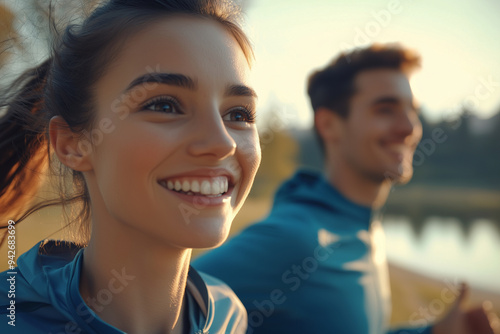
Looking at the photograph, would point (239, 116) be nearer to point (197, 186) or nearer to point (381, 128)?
point (197, 186)

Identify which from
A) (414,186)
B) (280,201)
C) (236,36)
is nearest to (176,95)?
(236,36)

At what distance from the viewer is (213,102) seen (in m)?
0.88

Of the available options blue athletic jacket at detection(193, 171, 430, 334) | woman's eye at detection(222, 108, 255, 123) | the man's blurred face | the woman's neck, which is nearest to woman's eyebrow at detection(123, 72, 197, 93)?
woman's eye at detection(222, 108, 255, 123)

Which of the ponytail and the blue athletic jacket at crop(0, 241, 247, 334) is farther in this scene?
the ponytail

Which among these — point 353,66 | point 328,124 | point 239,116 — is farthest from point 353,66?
point 239,116

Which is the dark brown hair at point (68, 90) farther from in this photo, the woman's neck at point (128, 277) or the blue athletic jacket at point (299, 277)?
the blue athletic jacket at point (299, 277)

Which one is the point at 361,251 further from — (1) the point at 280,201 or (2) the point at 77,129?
(2) the point at 77,129

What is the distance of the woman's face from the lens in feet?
2.80

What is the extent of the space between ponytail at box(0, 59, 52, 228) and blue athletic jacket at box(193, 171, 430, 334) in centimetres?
56

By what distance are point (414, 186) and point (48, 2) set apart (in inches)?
858

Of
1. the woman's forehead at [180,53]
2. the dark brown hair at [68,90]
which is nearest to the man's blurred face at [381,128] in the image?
the dark brown hair at [68,90]

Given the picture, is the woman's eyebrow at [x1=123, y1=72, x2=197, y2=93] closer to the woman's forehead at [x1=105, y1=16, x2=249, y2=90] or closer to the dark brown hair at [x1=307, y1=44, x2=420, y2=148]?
the woman's forehead at [x1=105, y1=16, x2=249, y2=90]

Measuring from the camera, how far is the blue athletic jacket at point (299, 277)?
1.50 m

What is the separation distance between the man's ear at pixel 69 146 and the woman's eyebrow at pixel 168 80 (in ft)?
0.57
